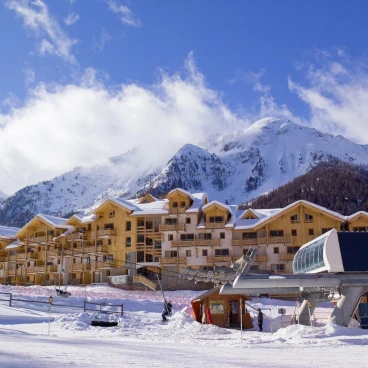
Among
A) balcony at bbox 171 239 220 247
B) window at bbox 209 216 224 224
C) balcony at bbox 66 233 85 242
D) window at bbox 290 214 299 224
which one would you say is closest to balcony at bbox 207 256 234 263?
balcony at bbox 171 239 220 247

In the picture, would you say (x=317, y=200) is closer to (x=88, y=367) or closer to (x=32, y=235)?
(x=32, y=235)

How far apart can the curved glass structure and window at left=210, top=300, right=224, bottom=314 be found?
20.5 ft

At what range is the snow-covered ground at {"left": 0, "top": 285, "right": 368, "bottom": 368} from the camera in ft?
47.9

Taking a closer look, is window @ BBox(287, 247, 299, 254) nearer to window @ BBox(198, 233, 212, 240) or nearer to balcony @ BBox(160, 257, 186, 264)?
window @ BBox(198, 233, 212, 240)

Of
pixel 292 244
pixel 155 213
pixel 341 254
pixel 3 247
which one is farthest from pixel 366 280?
pixel 3 247

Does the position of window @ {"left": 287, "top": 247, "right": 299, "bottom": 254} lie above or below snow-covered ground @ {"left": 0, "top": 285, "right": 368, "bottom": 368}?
above

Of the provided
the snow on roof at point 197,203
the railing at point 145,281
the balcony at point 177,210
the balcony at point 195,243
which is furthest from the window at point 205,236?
the railing at point 145,281

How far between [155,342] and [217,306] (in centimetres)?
1425

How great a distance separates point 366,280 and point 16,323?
2042cm

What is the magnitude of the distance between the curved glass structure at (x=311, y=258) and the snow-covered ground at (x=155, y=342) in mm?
3541

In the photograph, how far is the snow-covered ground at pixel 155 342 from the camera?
1459 centimetres

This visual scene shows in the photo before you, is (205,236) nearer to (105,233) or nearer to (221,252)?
(221,252)

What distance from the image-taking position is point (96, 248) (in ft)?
245

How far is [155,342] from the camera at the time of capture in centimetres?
2253
